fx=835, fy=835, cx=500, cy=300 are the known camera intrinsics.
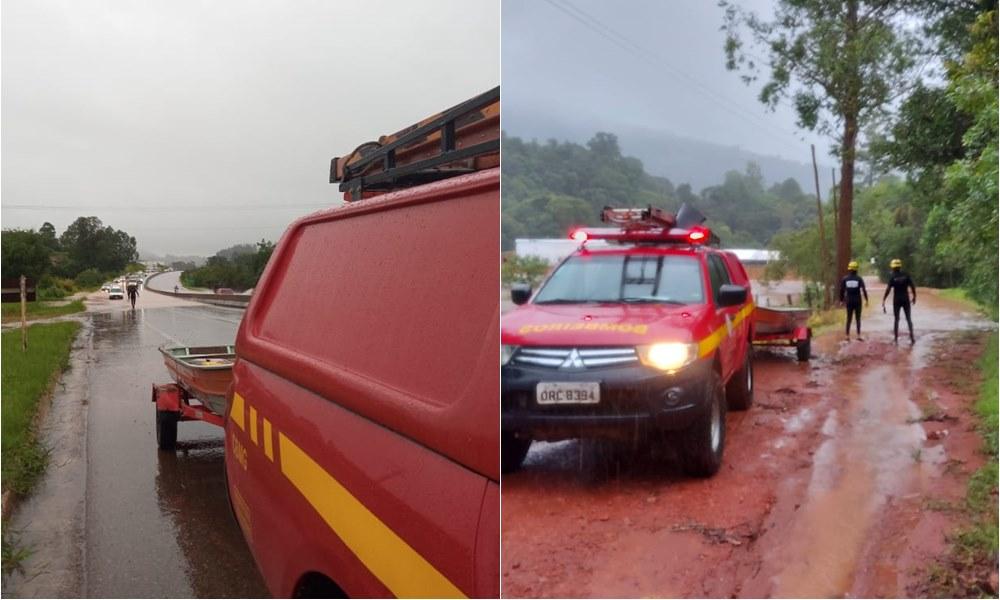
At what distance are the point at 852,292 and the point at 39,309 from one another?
1.55 metres

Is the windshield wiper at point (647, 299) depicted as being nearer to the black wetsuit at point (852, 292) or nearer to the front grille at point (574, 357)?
the front grille at point (574, 357)

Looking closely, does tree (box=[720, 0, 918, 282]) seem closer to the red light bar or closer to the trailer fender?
the red light bar

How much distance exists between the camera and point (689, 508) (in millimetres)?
1192

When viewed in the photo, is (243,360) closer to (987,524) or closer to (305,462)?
(305,462)

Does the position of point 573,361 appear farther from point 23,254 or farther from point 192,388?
point 192,388

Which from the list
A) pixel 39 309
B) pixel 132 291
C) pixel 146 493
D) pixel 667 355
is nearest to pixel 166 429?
pixel 146 493

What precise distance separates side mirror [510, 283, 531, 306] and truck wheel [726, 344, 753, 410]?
1.07ft

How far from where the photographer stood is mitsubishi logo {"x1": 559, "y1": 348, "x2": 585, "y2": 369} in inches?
46.3

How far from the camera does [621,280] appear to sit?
3.93 ft

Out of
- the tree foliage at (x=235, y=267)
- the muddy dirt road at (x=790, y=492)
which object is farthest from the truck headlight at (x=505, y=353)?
the tree foliage at (x=235, y=267)

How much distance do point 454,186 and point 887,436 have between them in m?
0.70

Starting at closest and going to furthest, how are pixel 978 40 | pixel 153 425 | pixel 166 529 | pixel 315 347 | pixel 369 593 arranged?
pixel 978 40 → pixel 369 593 → pixel 315 347 → pixel 166 529 → pixel 153 425

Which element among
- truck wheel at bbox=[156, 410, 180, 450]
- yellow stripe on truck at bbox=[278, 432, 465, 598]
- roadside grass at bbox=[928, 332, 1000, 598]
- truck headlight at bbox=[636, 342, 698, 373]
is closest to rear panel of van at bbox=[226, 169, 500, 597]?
yellow stripe on truck at bbox=[278, 432, 465, 598]

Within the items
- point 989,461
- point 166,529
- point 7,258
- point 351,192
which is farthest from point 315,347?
point 989,461
